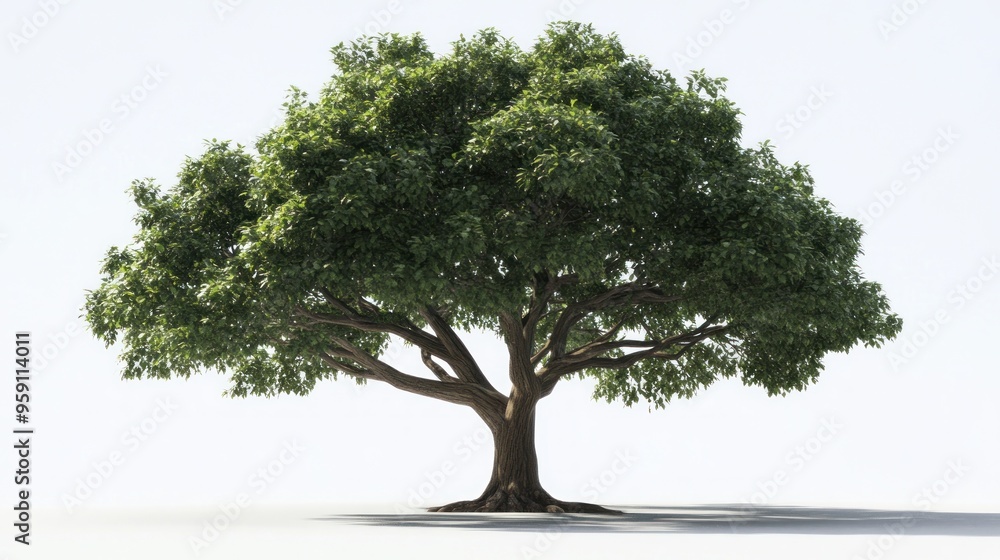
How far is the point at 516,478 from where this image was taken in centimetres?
2711

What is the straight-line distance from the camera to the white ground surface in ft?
55.4

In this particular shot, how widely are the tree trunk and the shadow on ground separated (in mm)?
1054

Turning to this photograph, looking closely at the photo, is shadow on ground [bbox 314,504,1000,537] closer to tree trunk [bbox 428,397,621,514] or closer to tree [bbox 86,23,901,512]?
tree trunk [bbox 428,397,621,514]

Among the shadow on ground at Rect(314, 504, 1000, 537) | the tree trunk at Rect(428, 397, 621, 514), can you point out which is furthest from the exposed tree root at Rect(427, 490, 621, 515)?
the shadow on ground at Rect(314, 504, 1000, 537)

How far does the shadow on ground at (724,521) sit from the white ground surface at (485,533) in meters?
0.02

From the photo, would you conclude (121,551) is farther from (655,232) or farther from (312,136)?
(655,232)

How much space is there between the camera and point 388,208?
2262 cm

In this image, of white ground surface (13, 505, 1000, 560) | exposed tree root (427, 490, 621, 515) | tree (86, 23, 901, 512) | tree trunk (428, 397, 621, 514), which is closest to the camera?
white ground surface (13, 505, 1000, 560)

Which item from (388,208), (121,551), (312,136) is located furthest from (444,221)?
(121,551)

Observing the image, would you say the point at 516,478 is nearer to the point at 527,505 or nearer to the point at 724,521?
the point at 527,505

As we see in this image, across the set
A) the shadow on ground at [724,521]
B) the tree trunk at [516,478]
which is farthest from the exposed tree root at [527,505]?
the shadow on ground at [724,521]

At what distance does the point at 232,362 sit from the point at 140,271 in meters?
2.91

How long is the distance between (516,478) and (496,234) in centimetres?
730

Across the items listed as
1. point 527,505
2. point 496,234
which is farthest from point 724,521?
point 496,234
